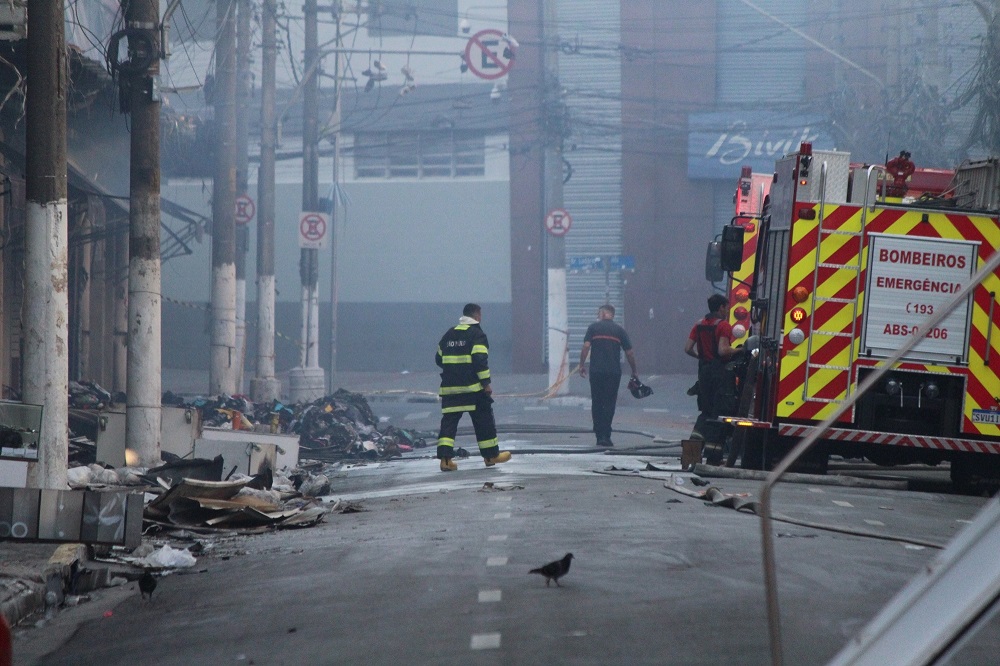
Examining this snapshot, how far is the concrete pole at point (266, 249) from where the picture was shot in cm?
2441

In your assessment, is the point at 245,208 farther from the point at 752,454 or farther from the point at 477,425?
the point at 752,454

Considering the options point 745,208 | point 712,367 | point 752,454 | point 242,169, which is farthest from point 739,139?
point 752,454

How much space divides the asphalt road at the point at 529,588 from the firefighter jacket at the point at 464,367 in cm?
262

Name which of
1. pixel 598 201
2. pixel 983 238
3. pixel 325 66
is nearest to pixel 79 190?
pixel 983 238

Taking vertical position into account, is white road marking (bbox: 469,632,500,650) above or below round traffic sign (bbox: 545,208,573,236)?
below

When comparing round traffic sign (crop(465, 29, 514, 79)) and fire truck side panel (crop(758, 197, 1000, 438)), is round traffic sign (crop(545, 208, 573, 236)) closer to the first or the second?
round traffic sign (crop(465, 29, 514, 79))

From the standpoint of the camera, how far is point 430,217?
3816 cm

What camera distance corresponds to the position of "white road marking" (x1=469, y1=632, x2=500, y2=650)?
5110 millimetres

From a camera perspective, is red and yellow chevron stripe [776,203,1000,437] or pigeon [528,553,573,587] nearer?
pigeon [528,553,573,587]

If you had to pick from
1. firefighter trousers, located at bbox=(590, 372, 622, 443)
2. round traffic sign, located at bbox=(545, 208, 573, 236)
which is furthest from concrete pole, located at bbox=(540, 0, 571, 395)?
firefighter trousers, located at bbox=(590, 372, 622, 443)

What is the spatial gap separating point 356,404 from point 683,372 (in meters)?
15.5

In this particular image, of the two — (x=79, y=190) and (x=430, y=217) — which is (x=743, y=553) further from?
(x=430, y=217)

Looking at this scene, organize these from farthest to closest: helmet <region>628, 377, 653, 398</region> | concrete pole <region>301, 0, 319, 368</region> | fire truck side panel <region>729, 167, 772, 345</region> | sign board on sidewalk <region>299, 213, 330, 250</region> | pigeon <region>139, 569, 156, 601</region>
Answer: concrete pole <region>301, 0, 319, 368</region>
sign board on sidewalk <region>299, 213, 330, 250</region>
helmet <region>628, 377, 653, 398</region>
fire truck side panel <region>729, 167, 772, 345</region>
pigeon <region>139, 569, 156, 601</region>

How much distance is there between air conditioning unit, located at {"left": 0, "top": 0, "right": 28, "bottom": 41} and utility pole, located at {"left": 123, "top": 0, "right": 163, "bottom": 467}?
3.76 ft
